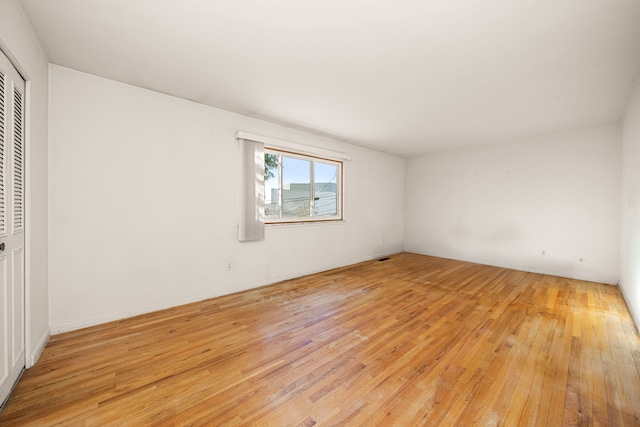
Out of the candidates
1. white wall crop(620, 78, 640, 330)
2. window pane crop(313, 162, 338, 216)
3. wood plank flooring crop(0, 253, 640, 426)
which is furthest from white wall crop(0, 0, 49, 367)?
white wall crop(620, 78, 640, 330)

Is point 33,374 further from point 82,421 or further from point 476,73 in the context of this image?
point 476,73

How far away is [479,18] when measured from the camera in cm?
174

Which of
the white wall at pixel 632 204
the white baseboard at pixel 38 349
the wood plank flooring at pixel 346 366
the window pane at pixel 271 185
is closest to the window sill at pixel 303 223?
the window pane at pixel 271 185

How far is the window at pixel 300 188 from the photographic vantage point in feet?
13.5

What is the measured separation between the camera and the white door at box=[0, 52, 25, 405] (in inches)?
60.2

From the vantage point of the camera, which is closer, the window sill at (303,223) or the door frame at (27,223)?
the door frame at (27,223)

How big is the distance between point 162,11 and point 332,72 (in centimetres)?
140

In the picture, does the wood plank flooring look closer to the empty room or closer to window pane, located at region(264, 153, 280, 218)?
the empty room

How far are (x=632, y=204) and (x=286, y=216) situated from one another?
4.51 metres

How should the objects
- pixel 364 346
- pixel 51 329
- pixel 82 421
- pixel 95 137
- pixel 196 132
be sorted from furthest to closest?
pixel 196 132 → pixel 95 137 → pixel 51 329 → pixel 364 346 → pixel 82 421

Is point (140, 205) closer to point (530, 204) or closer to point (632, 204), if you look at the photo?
point (632, 204)

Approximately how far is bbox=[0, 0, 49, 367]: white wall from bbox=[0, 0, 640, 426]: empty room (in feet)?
0.09

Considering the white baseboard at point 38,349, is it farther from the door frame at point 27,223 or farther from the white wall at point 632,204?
the white wall at point 632,204

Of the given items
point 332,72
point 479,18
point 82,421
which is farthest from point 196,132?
point 479,18
